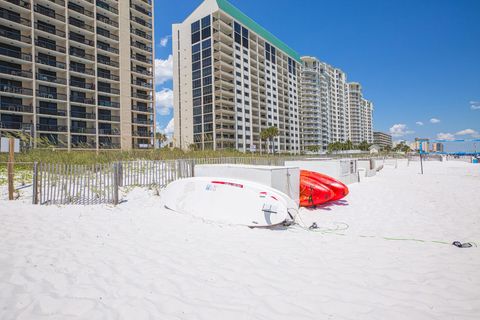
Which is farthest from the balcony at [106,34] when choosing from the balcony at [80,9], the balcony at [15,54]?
the balcony at [15,54]

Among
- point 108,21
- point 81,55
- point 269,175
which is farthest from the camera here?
point 108,21

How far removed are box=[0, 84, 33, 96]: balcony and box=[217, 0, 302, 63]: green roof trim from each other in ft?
138

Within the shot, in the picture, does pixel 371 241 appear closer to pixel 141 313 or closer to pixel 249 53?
pixel 141 313

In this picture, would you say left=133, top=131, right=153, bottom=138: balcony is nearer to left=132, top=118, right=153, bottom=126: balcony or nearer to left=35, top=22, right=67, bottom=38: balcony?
left=132, top=118, right=153, bottom=126: balcony

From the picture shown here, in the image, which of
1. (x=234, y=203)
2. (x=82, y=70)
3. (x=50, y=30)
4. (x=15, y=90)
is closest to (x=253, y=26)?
(x=82, y=70)

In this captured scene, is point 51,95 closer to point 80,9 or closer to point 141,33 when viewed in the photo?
point 80,9

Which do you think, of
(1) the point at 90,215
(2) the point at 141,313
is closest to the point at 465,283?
(2) the point at 141,313

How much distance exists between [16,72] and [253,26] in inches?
2114

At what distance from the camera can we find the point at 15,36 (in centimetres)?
3225

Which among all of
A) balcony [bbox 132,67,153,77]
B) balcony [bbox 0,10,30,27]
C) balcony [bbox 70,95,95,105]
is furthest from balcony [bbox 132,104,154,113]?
balcony [bbox 0,10,30,27]

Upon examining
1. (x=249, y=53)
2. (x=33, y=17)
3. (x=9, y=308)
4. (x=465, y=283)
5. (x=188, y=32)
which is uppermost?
(x=188, y=32)

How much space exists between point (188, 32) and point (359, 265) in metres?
68.9

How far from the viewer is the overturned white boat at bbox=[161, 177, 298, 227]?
22.1 feet

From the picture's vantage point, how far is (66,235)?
18.7 ft
